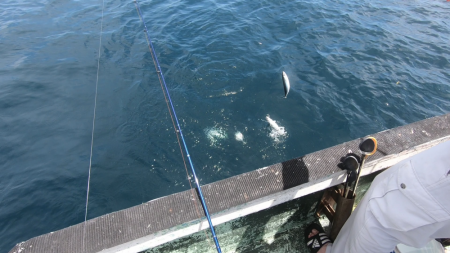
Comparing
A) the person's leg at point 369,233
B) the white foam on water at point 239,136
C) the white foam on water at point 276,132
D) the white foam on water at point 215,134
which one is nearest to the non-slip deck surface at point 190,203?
the person's leg at point 369,233

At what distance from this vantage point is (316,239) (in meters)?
3.34

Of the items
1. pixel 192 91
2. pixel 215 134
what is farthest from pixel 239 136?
pixel 192 91

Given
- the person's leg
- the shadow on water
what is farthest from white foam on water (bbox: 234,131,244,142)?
the person's leg

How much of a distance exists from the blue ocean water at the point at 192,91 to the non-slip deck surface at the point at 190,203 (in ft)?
8.27

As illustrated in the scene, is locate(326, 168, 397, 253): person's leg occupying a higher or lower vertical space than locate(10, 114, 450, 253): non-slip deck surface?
higher

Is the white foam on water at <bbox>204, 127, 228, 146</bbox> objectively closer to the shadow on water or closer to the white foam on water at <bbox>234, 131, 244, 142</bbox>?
the white foam on water at <bbox>234, 131, 244, 142</bbox>

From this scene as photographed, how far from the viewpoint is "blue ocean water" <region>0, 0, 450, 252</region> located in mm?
5496

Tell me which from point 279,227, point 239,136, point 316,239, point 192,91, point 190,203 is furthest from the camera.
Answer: point 192,91

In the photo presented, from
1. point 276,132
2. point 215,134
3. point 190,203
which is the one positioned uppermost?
point 190,203

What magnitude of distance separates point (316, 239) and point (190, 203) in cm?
187

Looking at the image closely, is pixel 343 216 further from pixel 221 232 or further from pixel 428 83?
pixel 428 83

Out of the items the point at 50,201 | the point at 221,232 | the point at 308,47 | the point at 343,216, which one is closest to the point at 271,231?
the point at 221,232

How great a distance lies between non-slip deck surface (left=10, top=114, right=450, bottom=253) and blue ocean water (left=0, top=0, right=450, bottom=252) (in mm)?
2520

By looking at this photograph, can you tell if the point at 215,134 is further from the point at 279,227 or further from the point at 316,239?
the point at 316,239
